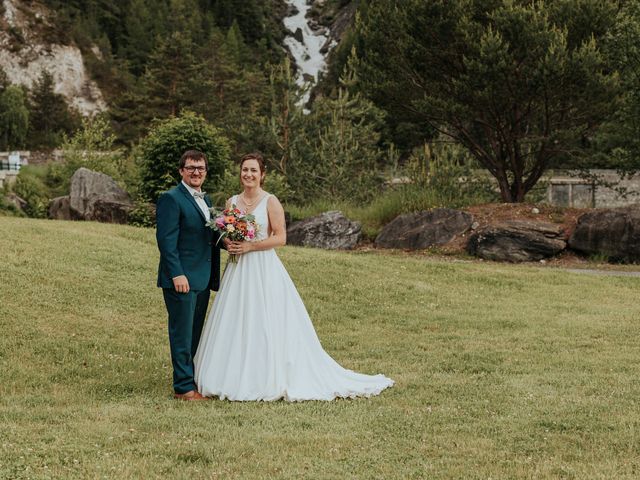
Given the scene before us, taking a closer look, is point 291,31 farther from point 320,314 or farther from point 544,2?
point 320,314

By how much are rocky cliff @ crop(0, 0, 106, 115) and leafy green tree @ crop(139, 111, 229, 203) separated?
68.2 m

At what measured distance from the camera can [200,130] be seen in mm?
23422

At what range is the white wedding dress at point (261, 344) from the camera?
25.3 ft

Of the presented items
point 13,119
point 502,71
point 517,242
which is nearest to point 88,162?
point 502,71

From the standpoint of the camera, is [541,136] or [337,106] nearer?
[541,136]

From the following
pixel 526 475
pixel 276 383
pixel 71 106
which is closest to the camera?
pixel 526 475

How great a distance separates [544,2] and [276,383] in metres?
18.7

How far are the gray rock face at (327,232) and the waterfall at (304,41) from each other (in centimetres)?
8429

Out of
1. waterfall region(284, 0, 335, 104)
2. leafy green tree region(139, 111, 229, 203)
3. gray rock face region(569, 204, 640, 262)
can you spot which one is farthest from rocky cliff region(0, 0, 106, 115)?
gray rock face region(569, 204, 640, 262)

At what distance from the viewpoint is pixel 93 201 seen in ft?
78.0

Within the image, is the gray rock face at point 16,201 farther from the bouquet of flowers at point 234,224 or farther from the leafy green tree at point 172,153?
the bouquet of flowers at point 234,224

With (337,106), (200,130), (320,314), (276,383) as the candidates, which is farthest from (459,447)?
(337,106)

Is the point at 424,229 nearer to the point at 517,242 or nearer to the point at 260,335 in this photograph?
the point at 517,242

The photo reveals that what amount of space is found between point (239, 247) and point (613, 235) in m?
14.7
